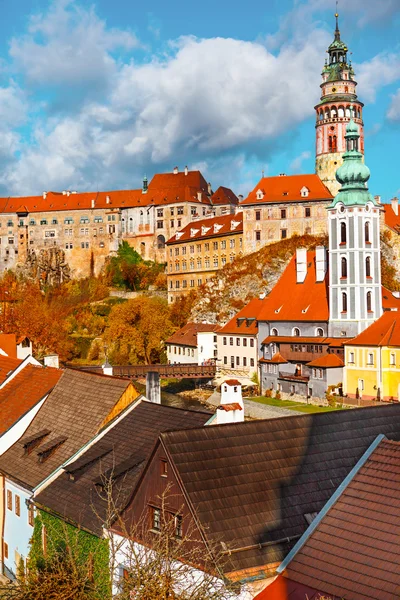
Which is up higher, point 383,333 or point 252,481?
point 383,333

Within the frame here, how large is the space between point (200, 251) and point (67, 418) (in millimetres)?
69570

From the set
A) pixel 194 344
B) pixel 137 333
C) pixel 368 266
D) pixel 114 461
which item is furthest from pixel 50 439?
pixel 137 333

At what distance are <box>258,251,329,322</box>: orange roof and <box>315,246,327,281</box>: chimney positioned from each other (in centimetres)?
40

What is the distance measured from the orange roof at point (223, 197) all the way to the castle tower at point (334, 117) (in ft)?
61.2

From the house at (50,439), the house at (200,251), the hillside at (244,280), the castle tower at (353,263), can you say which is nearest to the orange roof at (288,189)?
the house at (200,251)

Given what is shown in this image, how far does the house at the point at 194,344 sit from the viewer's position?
68562mm

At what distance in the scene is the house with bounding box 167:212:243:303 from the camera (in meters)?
87.0

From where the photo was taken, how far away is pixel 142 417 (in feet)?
64.7

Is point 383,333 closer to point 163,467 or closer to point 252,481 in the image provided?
point 252,481

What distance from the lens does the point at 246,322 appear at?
64.8 meters

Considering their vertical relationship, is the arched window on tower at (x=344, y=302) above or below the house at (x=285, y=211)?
below

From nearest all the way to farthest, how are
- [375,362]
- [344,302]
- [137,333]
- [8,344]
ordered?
1. [8,344]
2. [375,362]
3. [344,302]
4. [137,333]

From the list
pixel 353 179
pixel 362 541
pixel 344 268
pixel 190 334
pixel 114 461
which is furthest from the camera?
pixel 190 334

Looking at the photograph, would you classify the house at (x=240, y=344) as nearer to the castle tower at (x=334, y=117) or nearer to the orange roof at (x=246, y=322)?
the orange roof at (x=246, y=322)
